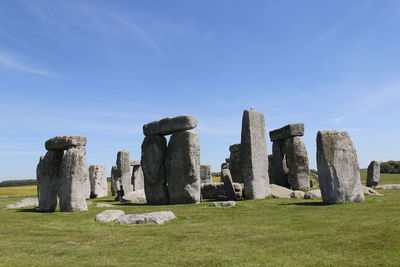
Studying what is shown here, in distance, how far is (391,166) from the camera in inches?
1789

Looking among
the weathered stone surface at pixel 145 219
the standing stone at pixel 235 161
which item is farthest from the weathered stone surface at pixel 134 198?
the standing stone at pixel 235 161

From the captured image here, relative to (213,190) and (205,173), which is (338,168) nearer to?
(213,190)

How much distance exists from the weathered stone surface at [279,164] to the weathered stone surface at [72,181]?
12.4 metres

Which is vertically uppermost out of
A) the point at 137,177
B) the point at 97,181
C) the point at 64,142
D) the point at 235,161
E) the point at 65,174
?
the point at 64,142

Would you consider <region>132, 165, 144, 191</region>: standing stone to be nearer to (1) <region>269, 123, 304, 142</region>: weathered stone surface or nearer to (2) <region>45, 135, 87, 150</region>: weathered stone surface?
(1) <region>269, 123, 304, 142</region>: weathered stone surface

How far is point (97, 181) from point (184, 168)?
1311 cm

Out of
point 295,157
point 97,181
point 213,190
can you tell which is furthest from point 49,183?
point 295,157

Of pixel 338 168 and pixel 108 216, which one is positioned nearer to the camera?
pixel 108 216

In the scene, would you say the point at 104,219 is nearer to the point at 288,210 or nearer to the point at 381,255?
the point at 288,210

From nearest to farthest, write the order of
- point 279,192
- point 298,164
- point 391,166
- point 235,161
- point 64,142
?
point 64,142 < point 279,192 < point 298,164 < point 235,161 < point 391,166

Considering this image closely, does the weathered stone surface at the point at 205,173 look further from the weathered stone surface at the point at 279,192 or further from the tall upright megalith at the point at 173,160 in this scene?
the weathered stone surface at the point at 279,192

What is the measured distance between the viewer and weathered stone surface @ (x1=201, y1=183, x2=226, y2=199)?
15.7 meters

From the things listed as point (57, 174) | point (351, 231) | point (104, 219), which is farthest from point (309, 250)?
point (57, 174)

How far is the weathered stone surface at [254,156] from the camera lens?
44.0ft
